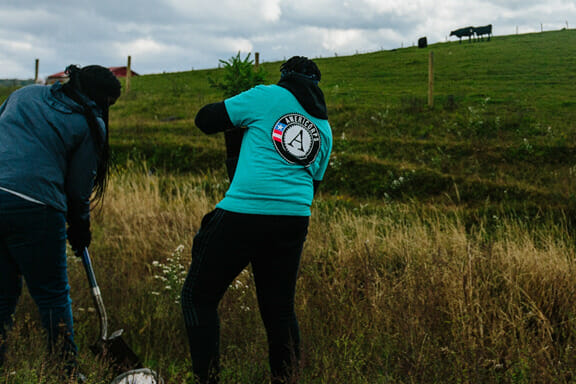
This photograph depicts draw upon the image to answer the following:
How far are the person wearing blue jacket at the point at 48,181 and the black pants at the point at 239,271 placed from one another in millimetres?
761

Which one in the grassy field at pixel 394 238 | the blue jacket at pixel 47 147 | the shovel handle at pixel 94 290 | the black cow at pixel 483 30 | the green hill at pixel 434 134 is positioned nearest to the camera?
the blue jacket at pixel 47 147

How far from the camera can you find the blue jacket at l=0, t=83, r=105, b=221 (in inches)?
104

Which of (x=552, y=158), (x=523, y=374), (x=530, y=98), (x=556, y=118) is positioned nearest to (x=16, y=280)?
(x=523, y=374)

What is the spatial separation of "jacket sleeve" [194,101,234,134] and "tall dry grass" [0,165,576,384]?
1.27 m

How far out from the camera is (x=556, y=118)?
1497cm

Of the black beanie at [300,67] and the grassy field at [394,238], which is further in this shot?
the grassy field at [394,238]

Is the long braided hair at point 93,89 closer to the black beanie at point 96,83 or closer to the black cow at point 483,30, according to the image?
the black beanie at point 96,83

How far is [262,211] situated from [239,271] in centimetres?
37

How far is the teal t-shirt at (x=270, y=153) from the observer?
253cm

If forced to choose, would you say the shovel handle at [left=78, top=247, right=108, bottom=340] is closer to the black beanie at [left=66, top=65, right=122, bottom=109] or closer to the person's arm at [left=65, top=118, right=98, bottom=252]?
the person's arm at [left=65, top=118, right=98, bottom=252]

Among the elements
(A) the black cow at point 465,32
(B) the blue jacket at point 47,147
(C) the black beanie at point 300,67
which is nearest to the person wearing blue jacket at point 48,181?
(B) the blue jacket at point 47,147

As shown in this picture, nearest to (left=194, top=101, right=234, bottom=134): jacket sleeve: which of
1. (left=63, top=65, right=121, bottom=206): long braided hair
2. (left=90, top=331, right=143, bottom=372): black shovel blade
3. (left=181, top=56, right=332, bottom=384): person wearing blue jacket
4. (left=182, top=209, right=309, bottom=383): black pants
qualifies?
(left=181, top=56, right=332, bottom=384): person wearing blue jacket

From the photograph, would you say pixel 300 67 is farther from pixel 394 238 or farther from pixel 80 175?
pixel 394 238

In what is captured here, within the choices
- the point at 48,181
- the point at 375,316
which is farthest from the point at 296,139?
the point at 375,316
